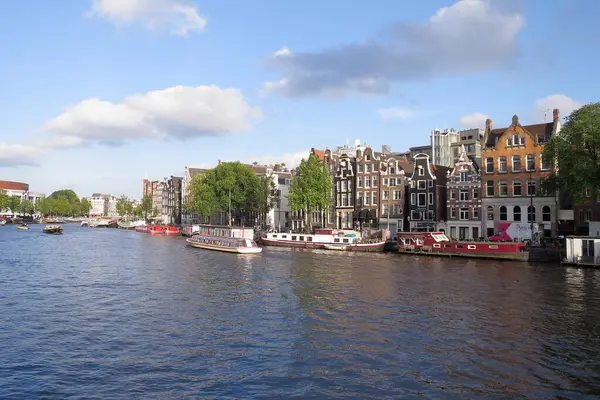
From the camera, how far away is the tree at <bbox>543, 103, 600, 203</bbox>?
6231 centimetres

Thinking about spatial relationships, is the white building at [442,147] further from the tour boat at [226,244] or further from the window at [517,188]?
the tour boat at [226,244]

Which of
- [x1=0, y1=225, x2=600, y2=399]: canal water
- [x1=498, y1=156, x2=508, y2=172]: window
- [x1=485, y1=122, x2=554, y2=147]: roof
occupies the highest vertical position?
[x1=485, y1=122, x2=554, y2=147]: roof

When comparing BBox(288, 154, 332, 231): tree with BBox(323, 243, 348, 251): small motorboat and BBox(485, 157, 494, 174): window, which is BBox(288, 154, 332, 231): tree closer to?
BBox(323, 243, 348, 251): small motorboat

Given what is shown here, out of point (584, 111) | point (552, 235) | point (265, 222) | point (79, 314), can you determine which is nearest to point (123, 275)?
point (79, 314)

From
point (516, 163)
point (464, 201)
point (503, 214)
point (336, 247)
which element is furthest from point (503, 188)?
point (336, 247)

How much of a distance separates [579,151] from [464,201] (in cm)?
2955

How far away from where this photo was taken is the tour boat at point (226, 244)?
276ft

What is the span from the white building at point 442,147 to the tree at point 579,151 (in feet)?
259

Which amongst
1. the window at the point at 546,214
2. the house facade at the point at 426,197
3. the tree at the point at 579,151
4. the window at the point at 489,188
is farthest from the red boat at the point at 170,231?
the tree at the point at 579,151

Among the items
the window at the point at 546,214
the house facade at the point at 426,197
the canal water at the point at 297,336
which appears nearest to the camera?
the canal water at the point at 297,336

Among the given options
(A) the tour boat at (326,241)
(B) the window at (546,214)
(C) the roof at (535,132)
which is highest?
(C) the roof at (535,132)

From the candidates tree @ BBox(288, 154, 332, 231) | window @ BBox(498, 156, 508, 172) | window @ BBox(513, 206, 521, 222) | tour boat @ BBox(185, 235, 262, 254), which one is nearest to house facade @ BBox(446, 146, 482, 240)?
window @ BBox(498, 156, 508, 172)

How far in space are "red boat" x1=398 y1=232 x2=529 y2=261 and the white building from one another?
6481 centimetres

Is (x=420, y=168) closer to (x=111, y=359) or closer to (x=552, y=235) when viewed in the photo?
(x=552, y=235)
